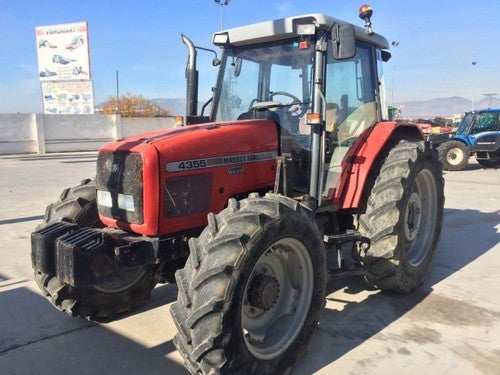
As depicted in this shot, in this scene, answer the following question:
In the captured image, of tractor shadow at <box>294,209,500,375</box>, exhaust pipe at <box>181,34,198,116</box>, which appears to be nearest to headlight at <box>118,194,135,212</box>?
exhaust pipe at <box>181,34,198,116</box>

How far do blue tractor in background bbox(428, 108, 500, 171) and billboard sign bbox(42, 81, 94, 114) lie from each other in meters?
22.3

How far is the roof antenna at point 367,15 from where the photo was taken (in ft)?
14.7

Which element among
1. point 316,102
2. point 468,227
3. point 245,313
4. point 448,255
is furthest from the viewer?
point 468,227

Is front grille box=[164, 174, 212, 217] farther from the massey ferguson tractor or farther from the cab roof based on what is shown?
the cab roof

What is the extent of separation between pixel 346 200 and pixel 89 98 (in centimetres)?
2924

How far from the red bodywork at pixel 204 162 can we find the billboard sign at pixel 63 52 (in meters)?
28.9

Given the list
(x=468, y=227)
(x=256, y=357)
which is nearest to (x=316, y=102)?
(x=256, y=357)

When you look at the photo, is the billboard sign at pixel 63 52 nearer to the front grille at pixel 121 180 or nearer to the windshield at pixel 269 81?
the windshield at pixel 269 81

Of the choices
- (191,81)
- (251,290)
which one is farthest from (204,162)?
(191,81)

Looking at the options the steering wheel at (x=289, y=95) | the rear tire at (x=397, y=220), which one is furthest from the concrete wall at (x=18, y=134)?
the rear tire at (x=397, y=220)

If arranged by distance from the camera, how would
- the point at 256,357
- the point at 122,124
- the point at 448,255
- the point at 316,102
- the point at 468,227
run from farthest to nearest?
the point at 122,124, the point at 468,227, the point at 448,255, the point at 316,102, the point at 256,357

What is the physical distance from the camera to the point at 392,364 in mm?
3332

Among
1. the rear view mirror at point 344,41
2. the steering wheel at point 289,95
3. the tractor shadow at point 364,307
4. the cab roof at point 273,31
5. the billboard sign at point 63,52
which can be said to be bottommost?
the tractor shadow at point 364,307

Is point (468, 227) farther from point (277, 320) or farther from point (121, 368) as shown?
point (121, 368)
